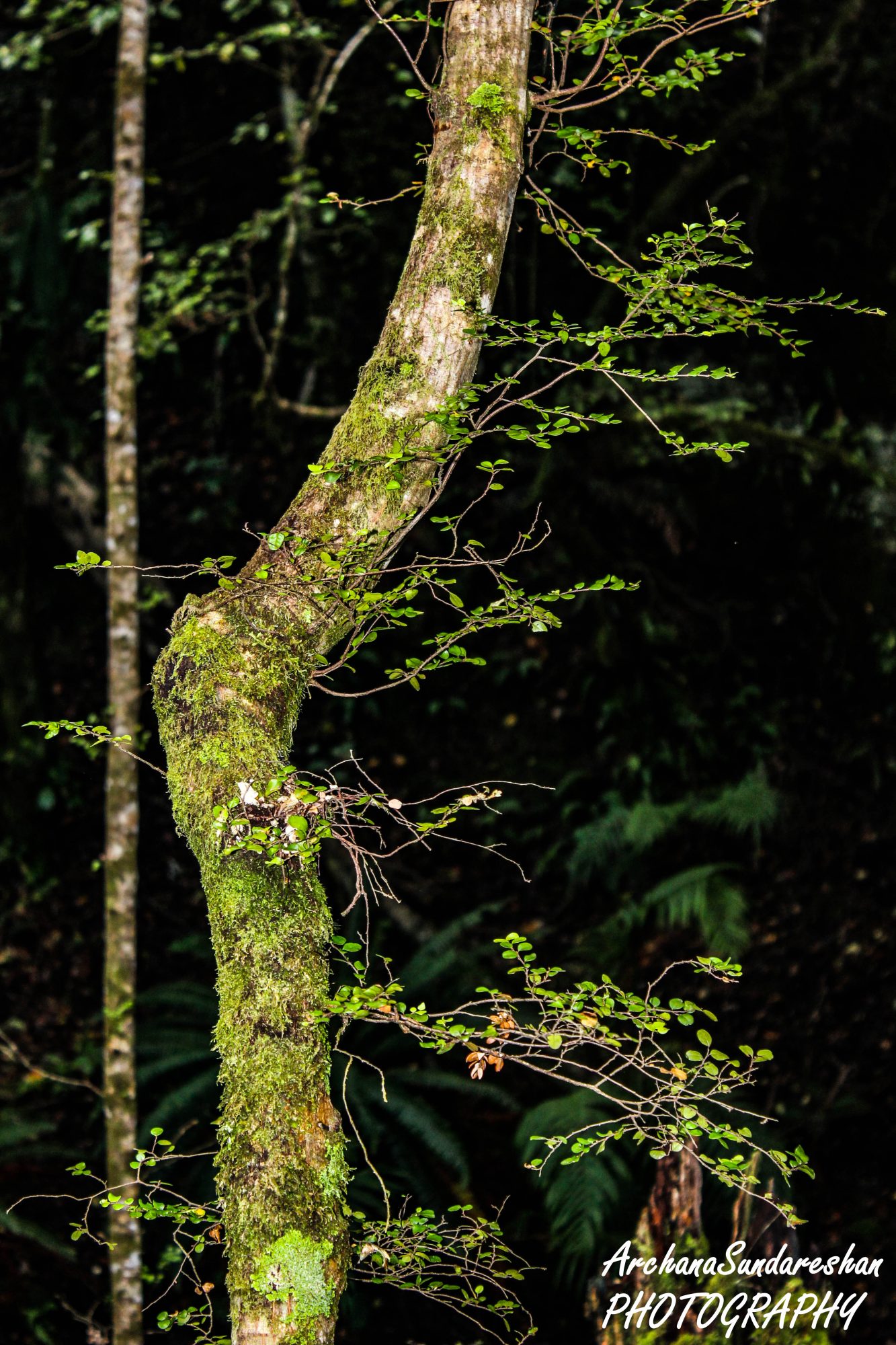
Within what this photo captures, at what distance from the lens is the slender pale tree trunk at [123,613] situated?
3.27m

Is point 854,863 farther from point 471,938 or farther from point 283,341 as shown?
point 283,341

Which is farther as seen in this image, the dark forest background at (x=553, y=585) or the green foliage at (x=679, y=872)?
the dark forest background at (x=553, y=585)

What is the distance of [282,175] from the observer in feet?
19.8

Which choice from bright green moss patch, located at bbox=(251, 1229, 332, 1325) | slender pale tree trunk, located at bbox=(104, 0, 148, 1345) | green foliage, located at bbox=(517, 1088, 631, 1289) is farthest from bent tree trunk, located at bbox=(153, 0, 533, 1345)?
green foliage, located at bbox=(517, 1088, 631, 1289)

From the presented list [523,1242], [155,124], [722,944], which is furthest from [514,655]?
[155,124]

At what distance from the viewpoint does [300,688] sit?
5.91 feet

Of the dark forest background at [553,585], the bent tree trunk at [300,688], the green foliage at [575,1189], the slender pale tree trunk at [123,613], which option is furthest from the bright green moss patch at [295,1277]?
the dark forest background at [553,585]

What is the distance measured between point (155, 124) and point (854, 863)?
18.9 ft

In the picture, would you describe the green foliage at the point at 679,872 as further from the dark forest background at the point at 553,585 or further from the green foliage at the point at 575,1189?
the green foliage at the point at 575,1189

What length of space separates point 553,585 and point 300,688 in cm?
412

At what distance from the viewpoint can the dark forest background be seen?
5137 mm

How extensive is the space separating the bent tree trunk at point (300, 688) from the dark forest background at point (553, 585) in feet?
Result: 10.1

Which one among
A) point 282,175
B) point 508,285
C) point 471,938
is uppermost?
point 282,175

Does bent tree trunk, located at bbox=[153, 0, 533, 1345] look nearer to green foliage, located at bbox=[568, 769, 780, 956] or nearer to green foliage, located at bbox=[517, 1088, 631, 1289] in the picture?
green foliage, located at bbox=[517, 1088, 631, 1289]
